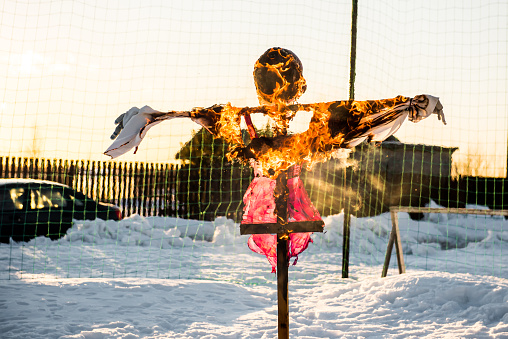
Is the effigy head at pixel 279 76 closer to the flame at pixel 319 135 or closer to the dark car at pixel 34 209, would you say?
the flame at pixel 319 135

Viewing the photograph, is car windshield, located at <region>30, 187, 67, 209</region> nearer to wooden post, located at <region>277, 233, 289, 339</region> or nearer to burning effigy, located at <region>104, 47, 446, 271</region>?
burning effigy, located at <region>104, 47, 446, 271</region>

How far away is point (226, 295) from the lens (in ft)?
16.5

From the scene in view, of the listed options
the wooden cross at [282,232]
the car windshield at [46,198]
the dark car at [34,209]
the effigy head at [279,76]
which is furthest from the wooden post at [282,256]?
the car windshield at [46,198]

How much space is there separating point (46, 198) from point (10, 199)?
2.35 feet

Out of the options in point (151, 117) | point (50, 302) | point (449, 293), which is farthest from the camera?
point (449, 293)

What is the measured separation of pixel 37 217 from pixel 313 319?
566 cm

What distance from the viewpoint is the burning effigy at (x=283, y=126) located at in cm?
207

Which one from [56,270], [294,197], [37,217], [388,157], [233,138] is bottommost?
[56,270]

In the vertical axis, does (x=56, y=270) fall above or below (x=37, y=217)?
below

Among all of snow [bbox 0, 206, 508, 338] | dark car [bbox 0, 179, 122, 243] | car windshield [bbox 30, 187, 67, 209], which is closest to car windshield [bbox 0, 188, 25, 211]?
dark car [bbox 0, 179, 122, 243]

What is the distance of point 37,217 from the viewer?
7953 millimetres

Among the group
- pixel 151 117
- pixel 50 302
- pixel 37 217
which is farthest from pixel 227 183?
pixel 151 117

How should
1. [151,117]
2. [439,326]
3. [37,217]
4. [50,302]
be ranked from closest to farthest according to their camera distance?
[151,117] → [439,326] → [50,302] → [37,217]

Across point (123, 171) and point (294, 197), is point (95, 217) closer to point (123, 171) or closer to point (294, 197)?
point (123, 171)
